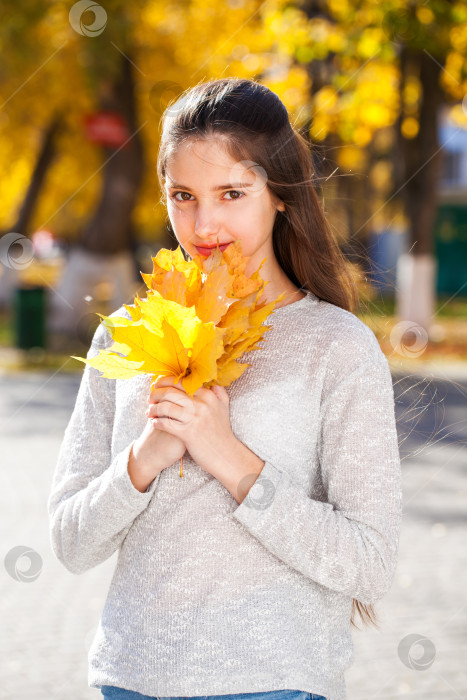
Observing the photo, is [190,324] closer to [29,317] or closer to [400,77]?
[29,317]

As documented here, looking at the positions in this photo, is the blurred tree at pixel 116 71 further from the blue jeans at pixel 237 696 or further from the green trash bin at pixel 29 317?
the blue jeans at pixel 237 696

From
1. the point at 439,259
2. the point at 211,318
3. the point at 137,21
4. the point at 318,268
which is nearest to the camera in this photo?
the point at 211,318

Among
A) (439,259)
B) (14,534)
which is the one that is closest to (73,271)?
(14,534)

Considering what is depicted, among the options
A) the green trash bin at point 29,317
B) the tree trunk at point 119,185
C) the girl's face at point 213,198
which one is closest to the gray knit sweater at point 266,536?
the girl's face at point 213,198

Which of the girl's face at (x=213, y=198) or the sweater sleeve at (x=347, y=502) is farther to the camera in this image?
the girl's face at (x=213, y=198)

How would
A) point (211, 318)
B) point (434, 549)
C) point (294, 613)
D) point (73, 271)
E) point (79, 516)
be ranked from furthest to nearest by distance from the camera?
point (73, 271) < point (434, 549) < point (79, 516) < point (294, 613) < point (211, 318)

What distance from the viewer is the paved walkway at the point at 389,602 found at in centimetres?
387

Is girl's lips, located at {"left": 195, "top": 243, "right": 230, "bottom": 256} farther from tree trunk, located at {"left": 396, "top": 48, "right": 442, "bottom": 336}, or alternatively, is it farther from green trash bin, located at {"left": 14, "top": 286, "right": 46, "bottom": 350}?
tree trunk, located at {"left": 396, "top": 48, "right": 442, "bottom": 336}

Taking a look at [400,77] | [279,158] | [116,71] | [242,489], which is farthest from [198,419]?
[400,77]

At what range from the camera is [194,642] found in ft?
5.53

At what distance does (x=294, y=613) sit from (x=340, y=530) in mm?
193

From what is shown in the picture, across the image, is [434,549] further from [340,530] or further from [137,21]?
[137,21]

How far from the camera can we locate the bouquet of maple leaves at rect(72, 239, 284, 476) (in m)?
1.57

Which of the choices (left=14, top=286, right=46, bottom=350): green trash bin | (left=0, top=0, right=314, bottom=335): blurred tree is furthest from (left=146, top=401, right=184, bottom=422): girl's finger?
(left=14, top=286, right=46, bottom=350): green trash bin
